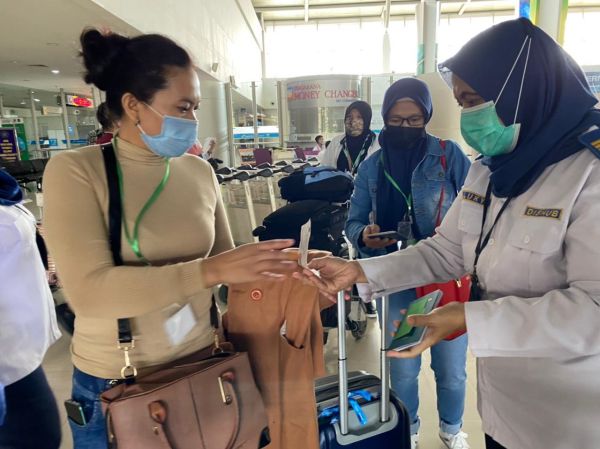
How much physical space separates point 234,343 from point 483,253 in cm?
75

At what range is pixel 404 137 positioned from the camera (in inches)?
82.4

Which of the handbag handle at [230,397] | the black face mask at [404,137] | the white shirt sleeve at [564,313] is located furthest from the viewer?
the black face mask at [404,137]

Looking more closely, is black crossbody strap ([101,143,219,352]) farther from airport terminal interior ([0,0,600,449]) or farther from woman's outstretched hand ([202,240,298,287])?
woman's outstretched hand ([202,240,298,287])

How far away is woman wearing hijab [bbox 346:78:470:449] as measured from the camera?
1997 mm

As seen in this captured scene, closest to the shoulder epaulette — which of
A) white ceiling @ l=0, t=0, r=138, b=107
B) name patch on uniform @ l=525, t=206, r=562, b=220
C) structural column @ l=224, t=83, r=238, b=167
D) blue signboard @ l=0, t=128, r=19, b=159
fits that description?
name patch on uniform @ l=525, t=206, r=562, b=220

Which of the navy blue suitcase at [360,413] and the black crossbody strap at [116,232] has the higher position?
the black crossbody strap at [116,232]

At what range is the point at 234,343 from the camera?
130cm

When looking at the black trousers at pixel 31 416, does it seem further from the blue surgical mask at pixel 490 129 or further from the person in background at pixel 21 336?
the blue surgical mask at pixel 490 129

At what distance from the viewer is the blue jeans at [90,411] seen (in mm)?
1126

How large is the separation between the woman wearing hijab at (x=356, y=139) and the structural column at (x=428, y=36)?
12.2 feet

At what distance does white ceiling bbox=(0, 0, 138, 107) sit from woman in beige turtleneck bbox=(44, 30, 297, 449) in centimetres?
22

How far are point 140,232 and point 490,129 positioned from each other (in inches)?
37.0

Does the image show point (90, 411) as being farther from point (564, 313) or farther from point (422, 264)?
point (564, 313)

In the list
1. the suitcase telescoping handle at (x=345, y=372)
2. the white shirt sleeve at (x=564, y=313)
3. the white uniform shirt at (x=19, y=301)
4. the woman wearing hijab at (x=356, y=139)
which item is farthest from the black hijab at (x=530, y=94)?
the woman wearing hijab at (x=356, y=139)
